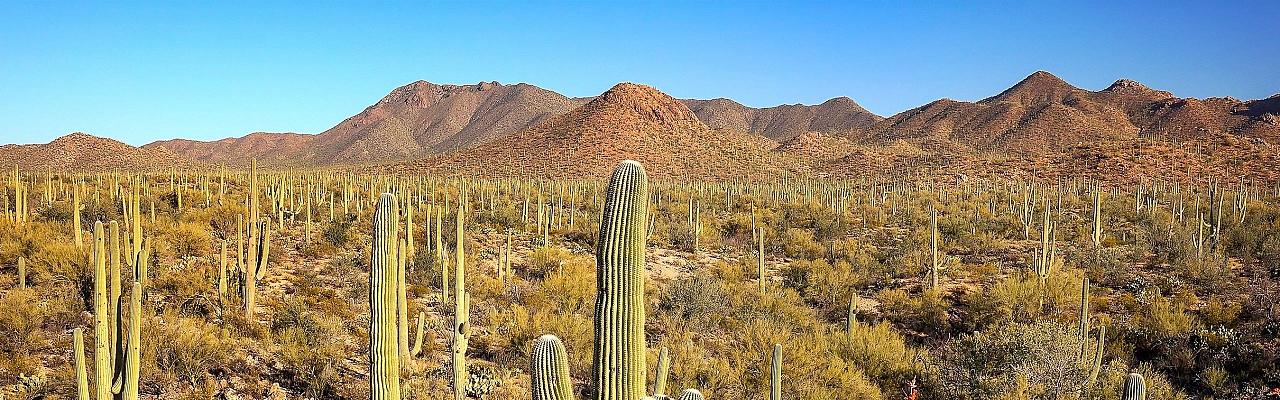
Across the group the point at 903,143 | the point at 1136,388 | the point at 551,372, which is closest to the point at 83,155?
the point at 551,372

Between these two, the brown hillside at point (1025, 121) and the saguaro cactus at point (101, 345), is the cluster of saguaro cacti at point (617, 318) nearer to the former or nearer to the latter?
the saguaro cactus at point (101, 345)

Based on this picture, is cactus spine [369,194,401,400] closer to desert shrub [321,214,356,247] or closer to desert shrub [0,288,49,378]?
desert shrub [0,288,49,378]

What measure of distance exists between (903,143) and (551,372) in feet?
218

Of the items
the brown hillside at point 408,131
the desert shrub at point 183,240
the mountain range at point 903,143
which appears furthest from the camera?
the brown hillside at point 408,131

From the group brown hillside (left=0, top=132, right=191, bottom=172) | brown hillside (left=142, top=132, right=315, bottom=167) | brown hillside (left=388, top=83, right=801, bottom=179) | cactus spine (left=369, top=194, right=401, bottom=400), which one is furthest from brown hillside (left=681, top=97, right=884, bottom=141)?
cactus spine (left=369, top=194, right=401, bottom=400)

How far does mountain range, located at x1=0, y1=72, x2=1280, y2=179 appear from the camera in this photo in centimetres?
4559

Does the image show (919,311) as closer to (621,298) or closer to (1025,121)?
(621,298)

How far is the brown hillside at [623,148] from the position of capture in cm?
5297

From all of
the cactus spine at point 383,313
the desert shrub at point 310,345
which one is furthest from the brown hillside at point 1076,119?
the cactus spine at point 383,313

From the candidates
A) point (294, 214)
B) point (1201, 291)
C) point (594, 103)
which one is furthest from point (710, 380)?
point (594, 103)

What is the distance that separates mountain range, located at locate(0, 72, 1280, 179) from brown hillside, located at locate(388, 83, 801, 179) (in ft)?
0.56

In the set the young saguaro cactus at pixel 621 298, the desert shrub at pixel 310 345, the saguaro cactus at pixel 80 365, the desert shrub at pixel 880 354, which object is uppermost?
the young saguaro cactus at pixel 621 298

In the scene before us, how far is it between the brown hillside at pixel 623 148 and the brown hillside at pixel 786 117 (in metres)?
35.7

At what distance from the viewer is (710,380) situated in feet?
22.8
